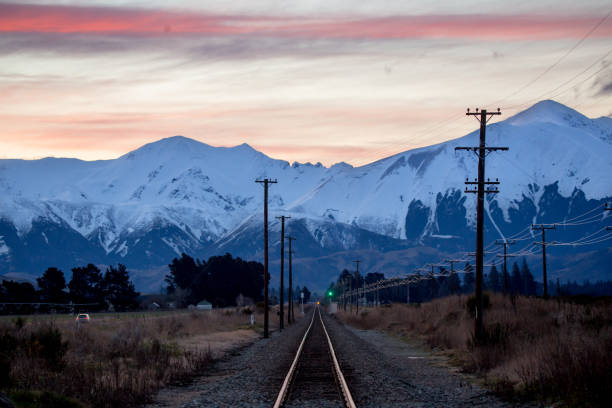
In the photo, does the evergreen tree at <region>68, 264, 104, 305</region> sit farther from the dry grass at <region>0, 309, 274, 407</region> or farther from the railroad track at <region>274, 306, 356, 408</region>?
the railroad track at <region>274, 306, 356, 408</region>

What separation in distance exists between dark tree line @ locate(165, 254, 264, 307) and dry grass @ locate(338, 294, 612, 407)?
106m

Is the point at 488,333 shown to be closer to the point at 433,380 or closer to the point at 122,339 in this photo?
the point at 433,380

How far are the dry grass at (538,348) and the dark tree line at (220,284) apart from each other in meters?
106

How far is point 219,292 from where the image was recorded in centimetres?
15600

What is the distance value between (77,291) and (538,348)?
102 m

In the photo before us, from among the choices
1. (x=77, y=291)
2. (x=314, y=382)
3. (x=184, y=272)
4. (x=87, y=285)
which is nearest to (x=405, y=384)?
(x=314, y=382)

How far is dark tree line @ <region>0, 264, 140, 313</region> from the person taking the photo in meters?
98.9

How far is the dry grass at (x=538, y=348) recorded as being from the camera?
59.6 ft

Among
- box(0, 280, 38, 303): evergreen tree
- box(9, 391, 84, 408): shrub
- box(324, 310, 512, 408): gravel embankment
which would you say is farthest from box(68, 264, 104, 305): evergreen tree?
box(9, 391, 84, 408): shrub

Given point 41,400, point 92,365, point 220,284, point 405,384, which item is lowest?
point 405,384

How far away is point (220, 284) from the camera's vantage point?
156 m

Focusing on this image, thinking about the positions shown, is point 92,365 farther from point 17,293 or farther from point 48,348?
point 17,293

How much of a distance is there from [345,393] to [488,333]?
1334 centimetres

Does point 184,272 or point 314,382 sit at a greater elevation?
point 184,272
